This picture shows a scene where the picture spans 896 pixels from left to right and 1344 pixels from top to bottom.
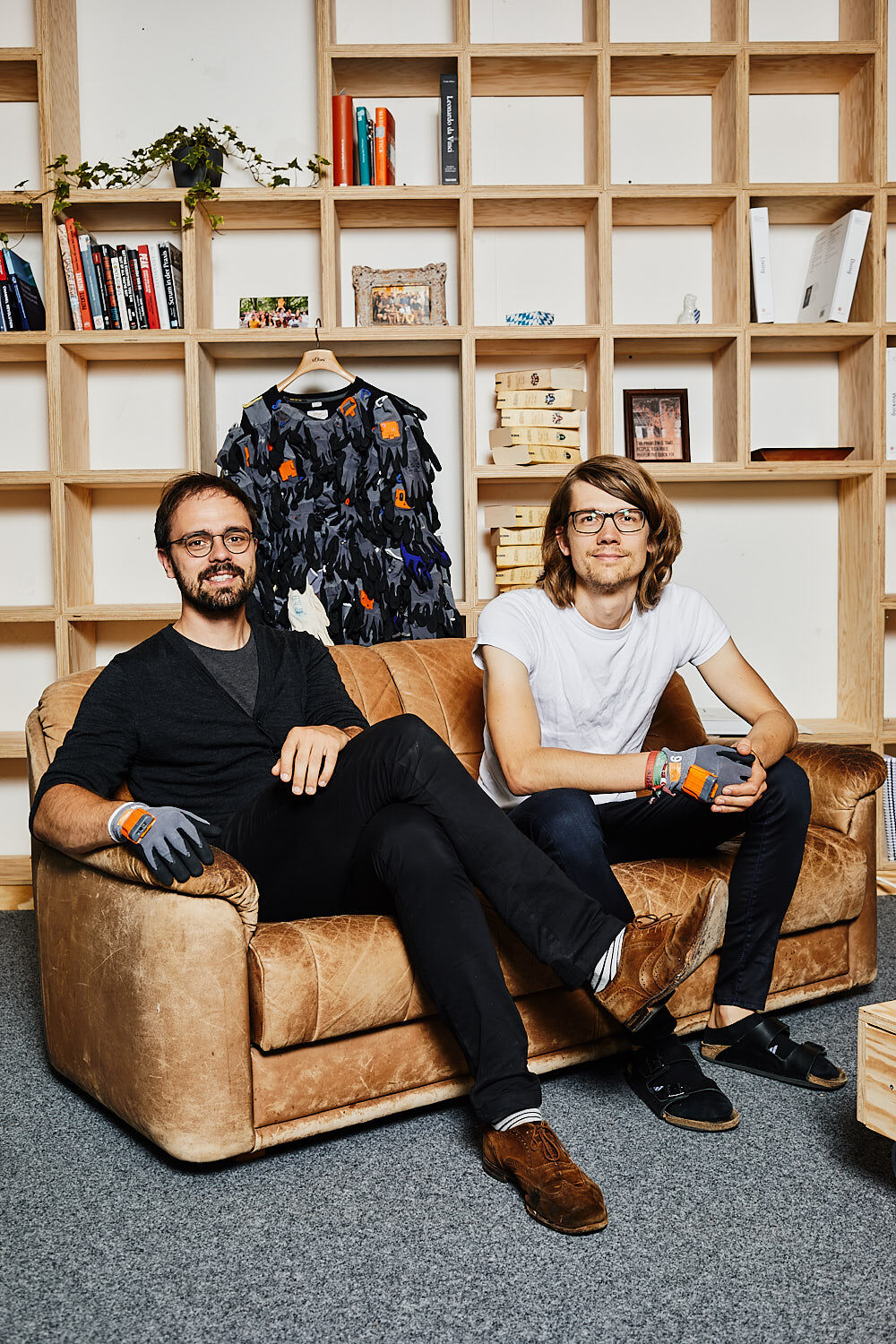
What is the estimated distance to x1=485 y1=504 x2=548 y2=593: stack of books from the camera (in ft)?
11.0

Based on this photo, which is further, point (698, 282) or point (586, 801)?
point (698, 282)

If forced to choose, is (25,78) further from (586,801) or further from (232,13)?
(586,801)

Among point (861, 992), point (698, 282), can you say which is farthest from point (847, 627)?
point (861, 992)

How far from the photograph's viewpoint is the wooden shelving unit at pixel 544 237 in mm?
3285

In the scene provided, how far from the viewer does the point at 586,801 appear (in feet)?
6.35

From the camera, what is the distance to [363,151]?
3.32 m

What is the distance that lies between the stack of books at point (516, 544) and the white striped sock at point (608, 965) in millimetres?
1806

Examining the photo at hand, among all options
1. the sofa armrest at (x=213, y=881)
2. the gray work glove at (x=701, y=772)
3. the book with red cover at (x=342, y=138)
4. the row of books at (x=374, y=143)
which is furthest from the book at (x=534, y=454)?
the sofa armrest at (x=213, y=881)

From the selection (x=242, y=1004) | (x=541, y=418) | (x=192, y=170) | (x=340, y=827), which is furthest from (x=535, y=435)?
(x=242, y=1004)

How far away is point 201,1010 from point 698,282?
2.95 metres

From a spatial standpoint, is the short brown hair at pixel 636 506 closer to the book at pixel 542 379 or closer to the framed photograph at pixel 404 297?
the book at pixel 542 379

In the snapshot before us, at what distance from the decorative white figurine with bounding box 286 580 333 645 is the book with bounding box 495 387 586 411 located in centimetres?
85

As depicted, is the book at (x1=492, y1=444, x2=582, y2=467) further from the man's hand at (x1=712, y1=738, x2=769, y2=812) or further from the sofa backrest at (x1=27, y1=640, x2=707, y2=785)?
the man's hand at (x1=712, y1=738, x2=769, y2=812)

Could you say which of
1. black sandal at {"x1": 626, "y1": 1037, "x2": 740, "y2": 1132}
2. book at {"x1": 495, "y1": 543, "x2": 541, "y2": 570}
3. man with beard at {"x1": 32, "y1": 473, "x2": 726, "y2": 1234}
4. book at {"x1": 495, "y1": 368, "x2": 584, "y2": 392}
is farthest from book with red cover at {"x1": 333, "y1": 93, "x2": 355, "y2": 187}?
black sandal at {"x1": 626, "y1": 1037, "x2": 740, "y2": 1132}
